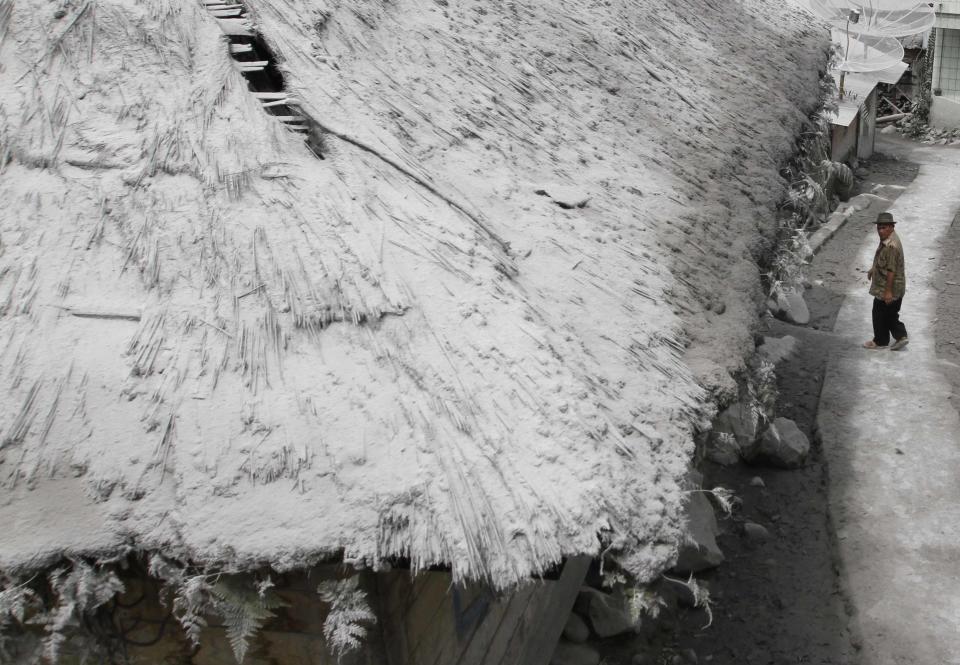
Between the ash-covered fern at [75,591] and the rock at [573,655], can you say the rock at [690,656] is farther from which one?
the ash-covered fern at [75,591]

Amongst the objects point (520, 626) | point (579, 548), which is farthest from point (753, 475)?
point (579, 548)

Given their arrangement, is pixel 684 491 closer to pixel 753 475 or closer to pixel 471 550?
pixel 471 550

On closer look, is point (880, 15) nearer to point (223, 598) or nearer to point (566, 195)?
point (566, 195)

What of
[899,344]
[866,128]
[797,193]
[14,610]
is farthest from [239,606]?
[866,128]

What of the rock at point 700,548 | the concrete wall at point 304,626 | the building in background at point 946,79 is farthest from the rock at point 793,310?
the building in background at point 946,79

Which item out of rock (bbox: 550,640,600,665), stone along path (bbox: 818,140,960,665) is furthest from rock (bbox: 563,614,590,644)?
stone along path (bbox: 818,140,960,665)
